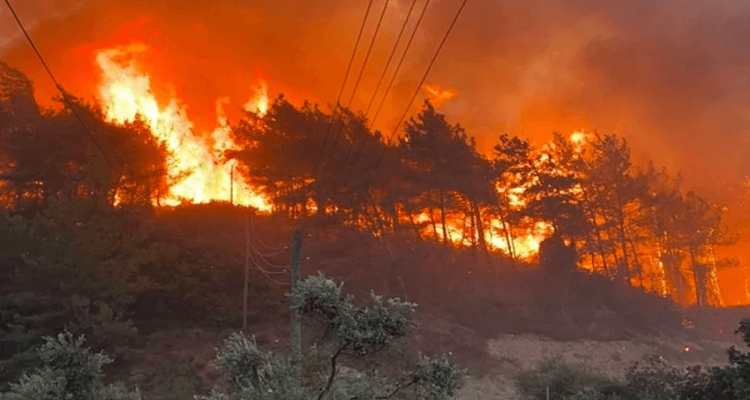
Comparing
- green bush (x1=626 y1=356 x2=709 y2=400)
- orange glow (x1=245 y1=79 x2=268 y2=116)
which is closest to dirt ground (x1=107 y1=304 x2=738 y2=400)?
green bush (x1=626 y1=356 x2=709 y2=400)

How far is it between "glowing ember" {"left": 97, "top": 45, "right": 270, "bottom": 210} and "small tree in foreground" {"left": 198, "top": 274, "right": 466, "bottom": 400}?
1622 inches

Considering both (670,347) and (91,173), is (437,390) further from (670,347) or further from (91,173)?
(670,347)

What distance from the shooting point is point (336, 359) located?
9.21 m

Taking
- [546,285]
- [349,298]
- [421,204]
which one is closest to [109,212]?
[349,298]

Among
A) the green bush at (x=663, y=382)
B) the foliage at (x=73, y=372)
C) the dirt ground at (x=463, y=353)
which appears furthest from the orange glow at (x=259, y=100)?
the foliage at (x=73, y=372)

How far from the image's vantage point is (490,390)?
30.7 meters

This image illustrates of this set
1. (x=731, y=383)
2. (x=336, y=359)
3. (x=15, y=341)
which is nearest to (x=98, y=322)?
(x=15, y=341)

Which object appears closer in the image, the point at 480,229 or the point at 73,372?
the point at 73,372

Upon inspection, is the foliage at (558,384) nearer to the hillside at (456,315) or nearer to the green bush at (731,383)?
the hillside at (456,315)

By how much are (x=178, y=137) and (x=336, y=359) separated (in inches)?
1996

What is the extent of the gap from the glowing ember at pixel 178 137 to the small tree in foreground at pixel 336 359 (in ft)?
135

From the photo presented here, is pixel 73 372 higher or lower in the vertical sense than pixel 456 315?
higher

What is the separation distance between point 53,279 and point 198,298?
7.95m

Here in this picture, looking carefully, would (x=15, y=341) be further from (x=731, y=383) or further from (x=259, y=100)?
(x=259, y=100)
